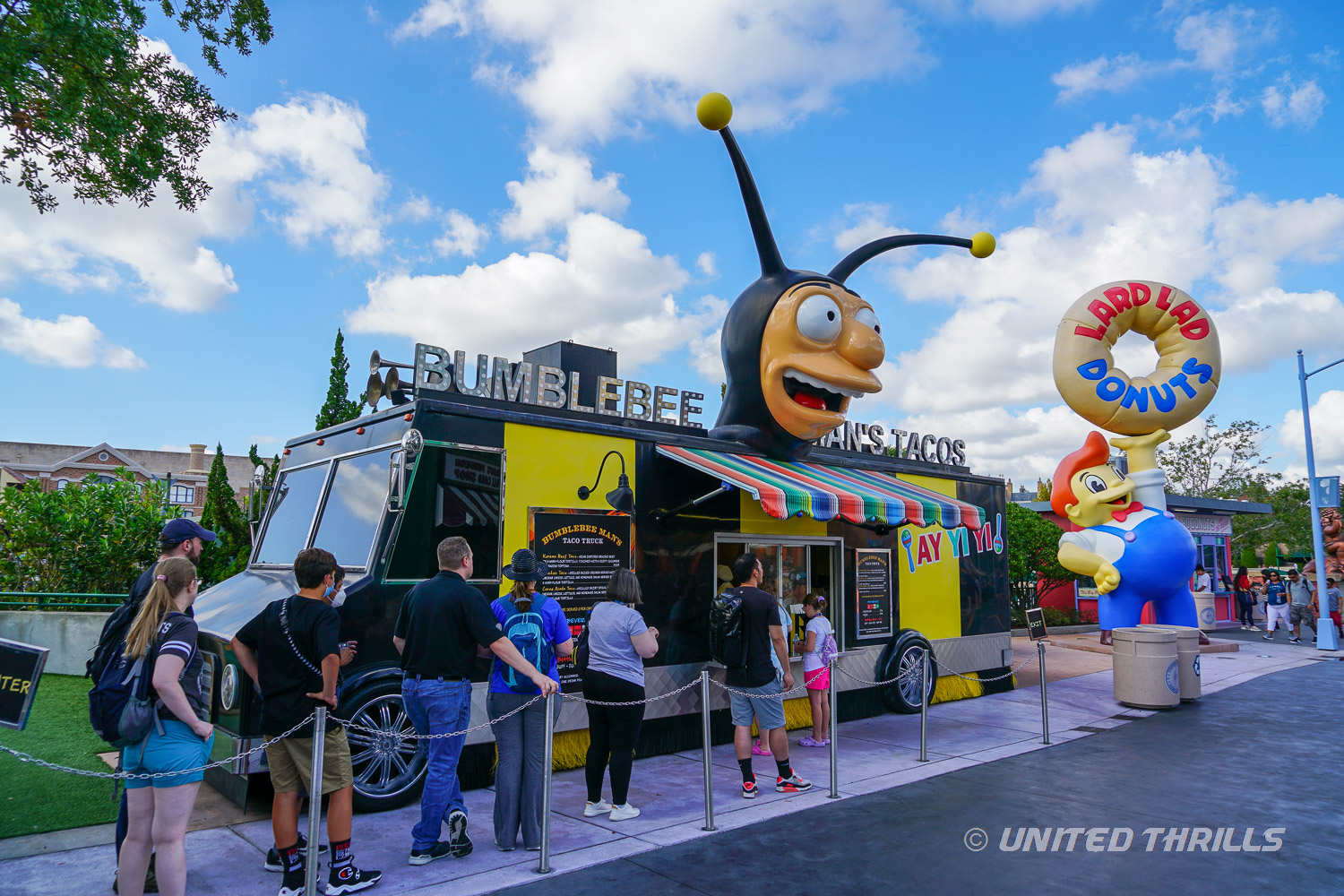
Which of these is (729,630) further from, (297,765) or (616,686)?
(297,765)

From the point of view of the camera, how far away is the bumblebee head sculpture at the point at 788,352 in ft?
27.0

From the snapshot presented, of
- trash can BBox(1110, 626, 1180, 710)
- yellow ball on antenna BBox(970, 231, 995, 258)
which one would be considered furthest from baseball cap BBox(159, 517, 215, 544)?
trash can BBox(1110, 626, 1180, 710)

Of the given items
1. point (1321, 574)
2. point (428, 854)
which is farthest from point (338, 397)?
point (1321, 574)

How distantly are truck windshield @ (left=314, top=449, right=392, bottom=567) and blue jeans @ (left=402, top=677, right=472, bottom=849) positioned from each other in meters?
1.39

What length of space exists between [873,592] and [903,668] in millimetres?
961

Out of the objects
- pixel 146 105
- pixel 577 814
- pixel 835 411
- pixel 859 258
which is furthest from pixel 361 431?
pixel 146 105

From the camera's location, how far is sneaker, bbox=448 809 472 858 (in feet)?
15.5

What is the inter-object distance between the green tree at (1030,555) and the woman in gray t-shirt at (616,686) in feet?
53.6

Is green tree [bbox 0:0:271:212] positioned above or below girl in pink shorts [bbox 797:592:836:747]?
above

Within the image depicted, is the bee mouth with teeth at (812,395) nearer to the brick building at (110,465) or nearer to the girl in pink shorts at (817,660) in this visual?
the girl in pink shorts at (817,660)

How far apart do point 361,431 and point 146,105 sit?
6.36 m

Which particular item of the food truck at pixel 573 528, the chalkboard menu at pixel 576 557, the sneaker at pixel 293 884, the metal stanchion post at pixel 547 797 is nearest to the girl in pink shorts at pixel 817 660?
the food truck at pixel 573 528

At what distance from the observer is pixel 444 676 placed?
4.63 metres

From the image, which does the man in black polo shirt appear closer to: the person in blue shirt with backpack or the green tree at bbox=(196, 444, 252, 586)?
the person in blue shirt with backpack
